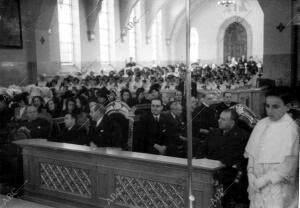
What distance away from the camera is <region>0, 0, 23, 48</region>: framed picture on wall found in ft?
17.0

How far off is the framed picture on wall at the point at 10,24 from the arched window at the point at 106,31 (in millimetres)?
1189

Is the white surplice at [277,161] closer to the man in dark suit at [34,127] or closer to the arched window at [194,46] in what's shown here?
the arched window at [194,46]

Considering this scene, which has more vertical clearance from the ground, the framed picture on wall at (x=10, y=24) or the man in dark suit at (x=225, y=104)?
the framed picture on wall at (x=10, y=24)

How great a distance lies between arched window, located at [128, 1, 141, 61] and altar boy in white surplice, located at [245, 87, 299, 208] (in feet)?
7.23

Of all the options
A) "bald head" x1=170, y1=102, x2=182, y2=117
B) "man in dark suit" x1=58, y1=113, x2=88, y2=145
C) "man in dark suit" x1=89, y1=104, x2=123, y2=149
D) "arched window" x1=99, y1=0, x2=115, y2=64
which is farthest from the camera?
"arched window" x1=99, y1=0, x2=115, y2=64

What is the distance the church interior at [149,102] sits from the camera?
3143 millimetres

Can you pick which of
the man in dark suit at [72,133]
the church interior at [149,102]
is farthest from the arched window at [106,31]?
the man in dark suit at [72,133]

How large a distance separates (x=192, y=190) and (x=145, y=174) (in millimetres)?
494

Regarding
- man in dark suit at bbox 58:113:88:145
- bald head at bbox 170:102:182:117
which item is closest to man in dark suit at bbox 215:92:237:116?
bald head at bbox 170:102:182:117

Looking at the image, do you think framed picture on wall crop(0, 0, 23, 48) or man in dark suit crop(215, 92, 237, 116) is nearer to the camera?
man in dark suit crop(215, 92, 237, 116)

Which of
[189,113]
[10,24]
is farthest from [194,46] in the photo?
[10,24]

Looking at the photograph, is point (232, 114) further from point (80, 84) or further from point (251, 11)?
point (80, 84)

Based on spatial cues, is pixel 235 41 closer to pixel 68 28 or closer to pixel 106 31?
pixel 106 31

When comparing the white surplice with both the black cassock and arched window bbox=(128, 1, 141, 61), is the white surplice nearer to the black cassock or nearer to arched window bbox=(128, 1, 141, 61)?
the black cassock
